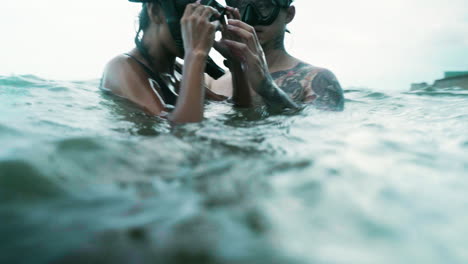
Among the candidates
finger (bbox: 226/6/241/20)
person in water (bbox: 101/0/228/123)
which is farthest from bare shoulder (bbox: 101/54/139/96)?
finger (bbox: 226/6/241/20)

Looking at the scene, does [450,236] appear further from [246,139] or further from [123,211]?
[246,139]

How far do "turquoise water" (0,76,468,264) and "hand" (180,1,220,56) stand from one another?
59 centimetres

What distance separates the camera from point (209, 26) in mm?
2566

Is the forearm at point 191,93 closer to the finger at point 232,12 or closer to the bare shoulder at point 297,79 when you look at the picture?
the finger at point 232,12

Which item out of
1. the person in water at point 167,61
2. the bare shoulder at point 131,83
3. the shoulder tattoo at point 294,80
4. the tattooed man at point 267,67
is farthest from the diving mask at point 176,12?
the shoulder tattoo at point 294,80

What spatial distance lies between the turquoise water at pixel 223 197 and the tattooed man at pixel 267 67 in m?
0.85

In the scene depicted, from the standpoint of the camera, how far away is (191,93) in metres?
2.43

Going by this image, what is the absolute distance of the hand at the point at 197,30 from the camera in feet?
8.29

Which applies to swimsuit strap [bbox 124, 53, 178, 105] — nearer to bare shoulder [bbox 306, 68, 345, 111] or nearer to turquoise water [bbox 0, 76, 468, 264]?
turquoise water [bbox 0, 76, 468, 264]

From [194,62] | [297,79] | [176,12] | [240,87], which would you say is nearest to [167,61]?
[176,12]

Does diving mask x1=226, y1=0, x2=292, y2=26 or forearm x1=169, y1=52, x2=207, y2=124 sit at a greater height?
diving mask x1=226, y1=0, x2=292, y2=26

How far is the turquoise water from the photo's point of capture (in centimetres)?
99

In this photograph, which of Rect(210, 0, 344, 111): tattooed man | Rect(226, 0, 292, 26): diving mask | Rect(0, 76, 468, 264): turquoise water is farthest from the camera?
Rect(226, 0, 292, 26): diving mask

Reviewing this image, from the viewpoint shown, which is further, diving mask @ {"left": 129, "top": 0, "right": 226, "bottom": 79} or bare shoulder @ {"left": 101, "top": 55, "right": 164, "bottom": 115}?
diving mask @ {"left": 129, "top": 0, "right": 226, "bottom": 79}
